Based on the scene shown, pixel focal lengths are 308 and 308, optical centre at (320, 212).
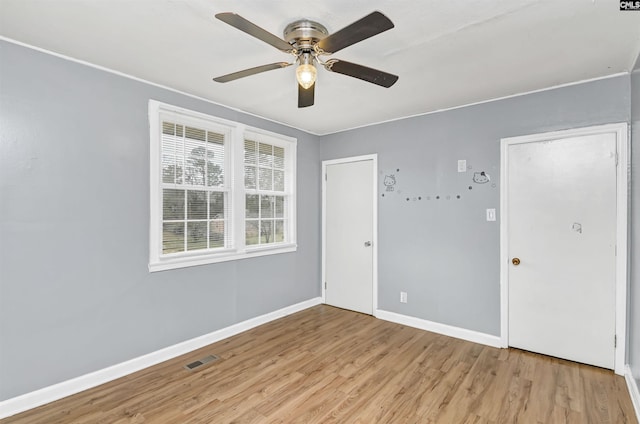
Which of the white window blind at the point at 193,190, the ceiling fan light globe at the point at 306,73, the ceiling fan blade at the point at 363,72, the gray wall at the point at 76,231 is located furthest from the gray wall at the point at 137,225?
the ceiling fan blade at the point at 363,72

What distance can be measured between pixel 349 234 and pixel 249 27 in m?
3.26

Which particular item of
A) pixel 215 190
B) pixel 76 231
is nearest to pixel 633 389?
pixel 215 190

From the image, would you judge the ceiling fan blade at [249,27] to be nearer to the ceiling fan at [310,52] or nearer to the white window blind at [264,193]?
the ceiling fan at [310,52]

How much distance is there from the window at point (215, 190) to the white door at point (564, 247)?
2693 millimetres

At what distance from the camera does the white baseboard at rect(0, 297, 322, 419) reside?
2160mm

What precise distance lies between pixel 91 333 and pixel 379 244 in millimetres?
3132

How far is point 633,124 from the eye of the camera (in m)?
2.48

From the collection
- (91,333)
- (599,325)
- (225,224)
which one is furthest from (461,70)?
(91,333)

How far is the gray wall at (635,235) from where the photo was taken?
228 centimetres

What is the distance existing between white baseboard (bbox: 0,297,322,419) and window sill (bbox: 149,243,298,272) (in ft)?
2.51

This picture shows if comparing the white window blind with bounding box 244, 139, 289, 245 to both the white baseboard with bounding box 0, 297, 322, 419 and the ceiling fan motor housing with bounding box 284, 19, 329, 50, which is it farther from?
the ceiling fan motor housing with bounding box 284, 19, 329, 50

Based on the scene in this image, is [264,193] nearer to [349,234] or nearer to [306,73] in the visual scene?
[349,234]

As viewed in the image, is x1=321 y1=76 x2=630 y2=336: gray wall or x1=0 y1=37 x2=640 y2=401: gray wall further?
x1=321 y1=76 x2=630 y2=336: gray wall

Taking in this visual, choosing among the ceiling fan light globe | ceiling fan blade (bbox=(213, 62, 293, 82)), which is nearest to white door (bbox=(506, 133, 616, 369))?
the ceiling fan light globe
